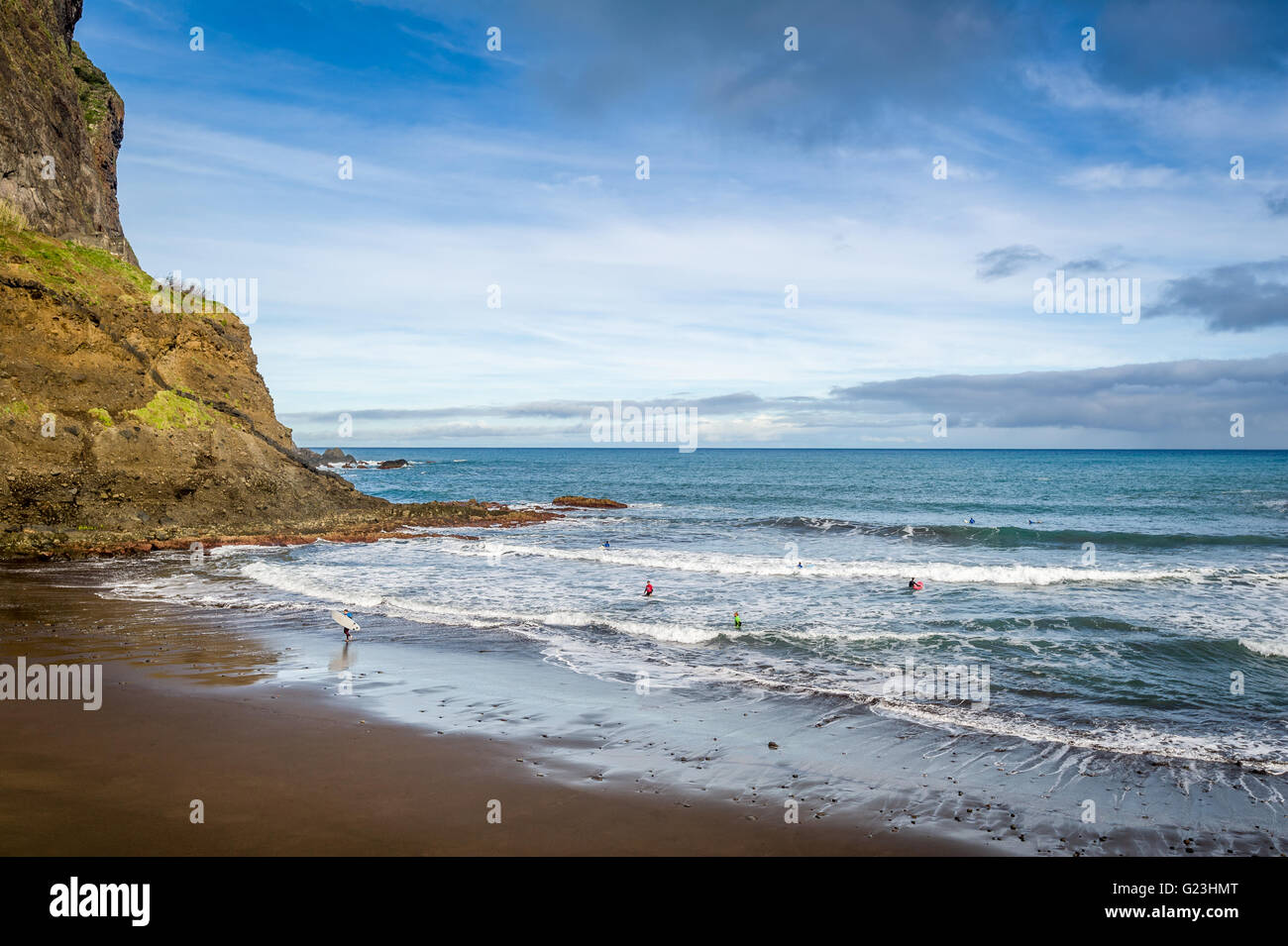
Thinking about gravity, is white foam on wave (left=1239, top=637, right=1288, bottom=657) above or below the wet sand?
below

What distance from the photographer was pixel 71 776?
306 inches

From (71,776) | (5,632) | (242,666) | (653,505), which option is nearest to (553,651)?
(242,666)

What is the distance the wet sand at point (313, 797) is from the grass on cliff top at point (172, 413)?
19569mm

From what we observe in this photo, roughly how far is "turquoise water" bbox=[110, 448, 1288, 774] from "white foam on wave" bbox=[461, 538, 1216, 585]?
16 centimetres

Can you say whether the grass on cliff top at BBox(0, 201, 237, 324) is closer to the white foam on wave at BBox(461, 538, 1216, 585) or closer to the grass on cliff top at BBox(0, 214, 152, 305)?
the grass on cliff top at BBox(0, 214, 152, 305)

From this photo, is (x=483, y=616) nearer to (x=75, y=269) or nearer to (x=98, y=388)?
(x=98, y=388)

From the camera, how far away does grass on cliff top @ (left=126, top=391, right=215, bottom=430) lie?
26969 mm

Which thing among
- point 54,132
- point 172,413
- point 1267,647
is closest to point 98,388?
point 172,413

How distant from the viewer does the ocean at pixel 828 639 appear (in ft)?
32.7

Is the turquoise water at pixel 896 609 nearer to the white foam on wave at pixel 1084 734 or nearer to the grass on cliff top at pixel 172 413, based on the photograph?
the white foam on wave at pixel 1084 734

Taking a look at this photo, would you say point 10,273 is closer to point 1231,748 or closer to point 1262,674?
point 1231,748

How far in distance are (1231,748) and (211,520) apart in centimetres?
3049

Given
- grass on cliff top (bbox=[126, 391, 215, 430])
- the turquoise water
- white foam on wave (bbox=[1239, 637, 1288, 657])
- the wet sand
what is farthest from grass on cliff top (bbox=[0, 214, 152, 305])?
white foam on wave (bbox=[1239, 637, 1288, 657])

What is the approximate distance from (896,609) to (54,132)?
3782 cm
